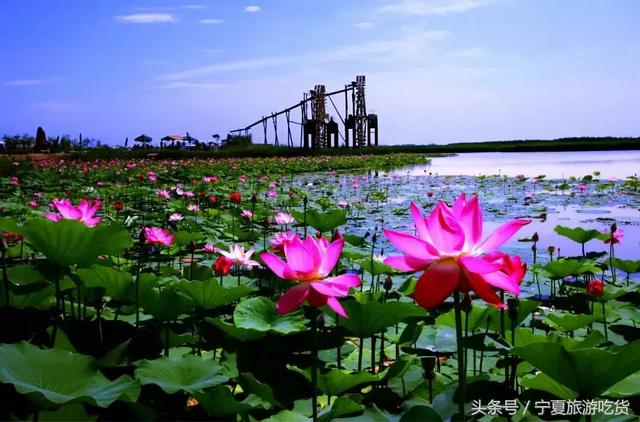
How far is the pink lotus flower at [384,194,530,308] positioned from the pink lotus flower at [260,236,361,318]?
0.09 metres

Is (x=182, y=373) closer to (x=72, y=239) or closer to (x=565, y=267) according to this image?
(x=72, y=239)

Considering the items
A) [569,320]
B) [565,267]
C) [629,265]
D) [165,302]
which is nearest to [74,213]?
[165,302]

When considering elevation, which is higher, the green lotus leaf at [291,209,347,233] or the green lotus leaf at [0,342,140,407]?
the green lotus leaf at [291,209,347,233]

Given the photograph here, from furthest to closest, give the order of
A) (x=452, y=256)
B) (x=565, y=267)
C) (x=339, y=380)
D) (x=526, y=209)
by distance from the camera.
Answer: (x=526, y=209) < (x=565, y=267) < (x=339, y=380) < (x=452, y=256)

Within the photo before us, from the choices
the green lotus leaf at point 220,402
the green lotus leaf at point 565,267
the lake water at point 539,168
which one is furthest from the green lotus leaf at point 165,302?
the lake water at point 539,168

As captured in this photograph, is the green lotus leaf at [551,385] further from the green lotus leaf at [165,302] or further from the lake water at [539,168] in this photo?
the lake water at [539,168]

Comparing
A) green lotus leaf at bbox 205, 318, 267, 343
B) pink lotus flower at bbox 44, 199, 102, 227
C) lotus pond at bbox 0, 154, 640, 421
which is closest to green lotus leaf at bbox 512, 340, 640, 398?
lotus pond at bbox 0, 154, 640, 421

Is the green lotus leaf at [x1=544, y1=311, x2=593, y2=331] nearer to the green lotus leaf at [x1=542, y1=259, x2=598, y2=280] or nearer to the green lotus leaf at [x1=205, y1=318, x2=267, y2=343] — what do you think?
the green lotus leaf at [x1=542, y1=259, x2=598, y2=280]

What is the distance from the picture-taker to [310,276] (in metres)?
0.79

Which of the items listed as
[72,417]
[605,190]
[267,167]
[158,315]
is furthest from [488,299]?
[267,167]

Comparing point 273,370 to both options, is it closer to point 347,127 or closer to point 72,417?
point 72,417

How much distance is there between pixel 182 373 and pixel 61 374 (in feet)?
0.63

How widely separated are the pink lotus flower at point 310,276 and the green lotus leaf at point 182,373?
27cm

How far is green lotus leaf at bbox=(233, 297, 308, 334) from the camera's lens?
1203mm
